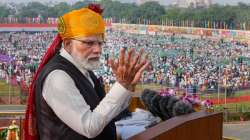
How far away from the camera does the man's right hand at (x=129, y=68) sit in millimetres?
1291

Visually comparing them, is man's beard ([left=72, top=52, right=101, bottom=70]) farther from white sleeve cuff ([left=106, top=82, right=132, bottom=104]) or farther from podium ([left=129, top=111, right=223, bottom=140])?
podium ([left=129, top=111, right=223, bottom=140])

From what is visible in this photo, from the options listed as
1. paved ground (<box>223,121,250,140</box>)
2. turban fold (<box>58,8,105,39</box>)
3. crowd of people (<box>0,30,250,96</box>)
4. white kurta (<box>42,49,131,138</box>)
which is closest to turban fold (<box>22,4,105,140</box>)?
turban fold (<box>58,8,105,39</box>)

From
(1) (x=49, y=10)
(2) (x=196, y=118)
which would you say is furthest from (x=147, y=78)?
(1) (x=49, y=10)

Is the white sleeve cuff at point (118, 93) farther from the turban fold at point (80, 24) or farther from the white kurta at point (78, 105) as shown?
the turban fold at point (80, 24)

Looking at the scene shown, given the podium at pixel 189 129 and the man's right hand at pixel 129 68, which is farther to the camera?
the podium at pixel 189 129

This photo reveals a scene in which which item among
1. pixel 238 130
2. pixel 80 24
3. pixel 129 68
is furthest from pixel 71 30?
pixel 238 130

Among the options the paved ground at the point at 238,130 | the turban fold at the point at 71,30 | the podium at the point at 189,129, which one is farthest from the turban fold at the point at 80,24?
the paved ground at the point at 238,130

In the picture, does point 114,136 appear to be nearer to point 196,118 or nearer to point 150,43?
point 196,118

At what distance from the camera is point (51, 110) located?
135cm

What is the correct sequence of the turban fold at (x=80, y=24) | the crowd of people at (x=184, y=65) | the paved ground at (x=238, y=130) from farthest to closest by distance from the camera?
the crowd of people at (x=184, y=65) → the paved ground at (x=238, y=130) → the turban fold at (x=80, y=24)

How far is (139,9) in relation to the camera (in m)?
56.5

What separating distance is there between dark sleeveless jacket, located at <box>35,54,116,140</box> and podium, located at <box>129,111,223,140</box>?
14 centimetres

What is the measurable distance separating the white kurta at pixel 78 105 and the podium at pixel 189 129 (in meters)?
0.14

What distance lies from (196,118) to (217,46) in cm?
2733
